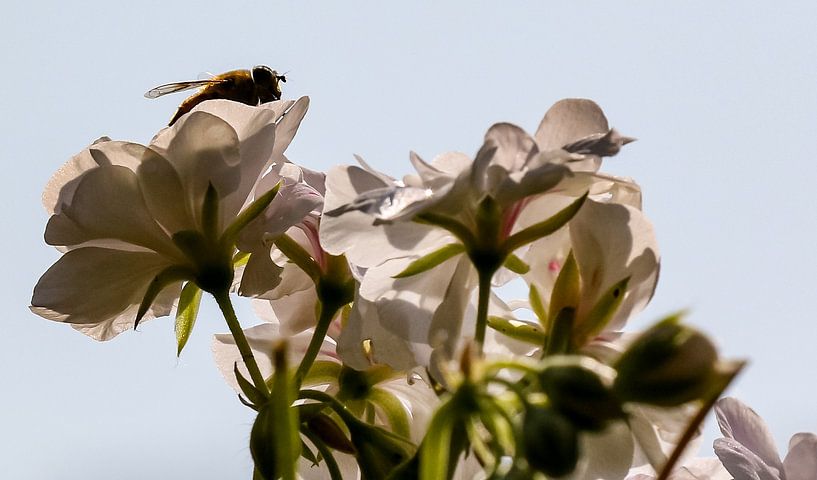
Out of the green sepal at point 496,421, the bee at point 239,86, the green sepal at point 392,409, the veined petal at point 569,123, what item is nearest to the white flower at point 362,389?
the green sepal at point 392,409

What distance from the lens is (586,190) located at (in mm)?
791

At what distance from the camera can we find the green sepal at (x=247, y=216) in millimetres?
899

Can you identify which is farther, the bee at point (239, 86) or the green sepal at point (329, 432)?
the bee at point (239, 86)

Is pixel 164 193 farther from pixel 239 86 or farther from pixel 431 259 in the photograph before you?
pixel 239 86

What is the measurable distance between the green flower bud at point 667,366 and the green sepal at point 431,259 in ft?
1.06

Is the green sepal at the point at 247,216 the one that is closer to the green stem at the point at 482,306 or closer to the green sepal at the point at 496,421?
the green stem at the point at 482,306

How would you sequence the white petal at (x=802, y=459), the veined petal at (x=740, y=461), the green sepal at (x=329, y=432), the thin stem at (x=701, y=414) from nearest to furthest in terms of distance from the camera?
the thin stem at (x=701, y=414), the green sepal at (x=329, y=432), the veined petal at (x=740, y=461), the white petal at (x=802, y=459)

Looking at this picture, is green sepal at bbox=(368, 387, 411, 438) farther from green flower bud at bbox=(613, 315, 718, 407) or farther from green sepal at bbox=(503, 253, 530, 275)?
green flower bud at bbox=(613, 315, 718, 407)

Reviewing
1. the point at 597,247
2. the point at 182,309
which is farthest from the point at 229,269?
the point at 597,247

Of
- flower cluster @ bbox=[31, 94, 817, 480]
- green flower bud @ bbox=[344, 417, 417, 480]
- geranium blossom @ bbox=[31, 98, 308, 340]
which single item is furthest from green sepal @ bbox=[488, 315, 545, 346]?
geranium blossom @ bbox=[31, 98, 308, 340]

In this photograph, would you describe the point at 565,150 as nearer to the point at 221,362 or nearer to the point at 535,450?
the point at 535,450

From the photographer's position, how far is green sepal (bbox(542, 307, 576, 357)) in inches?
32.6

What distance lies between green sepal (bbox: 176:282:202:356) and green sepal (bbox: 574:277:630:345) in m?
0.34

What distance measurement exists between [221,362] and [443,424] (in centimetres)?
54
